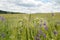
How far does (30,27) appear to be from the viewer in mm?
1036

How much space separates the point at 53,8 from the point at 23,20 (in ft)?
1.13

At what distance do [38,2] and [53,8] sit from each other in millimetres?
172

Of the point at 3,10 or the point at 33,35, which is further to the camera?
the point at 3,10

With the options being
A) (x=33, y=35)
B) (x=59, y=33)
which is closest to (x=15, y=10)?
(x=33, y=35)

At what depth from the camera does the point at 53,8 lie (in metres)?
1.11

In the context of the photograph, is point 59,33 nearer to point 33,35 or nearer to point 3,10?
point 33,35

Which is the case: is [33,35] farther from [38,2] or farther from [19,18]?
[38,2]

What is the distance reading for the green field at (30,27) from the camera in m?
1.04

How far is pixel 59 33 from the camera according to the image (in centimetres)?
104

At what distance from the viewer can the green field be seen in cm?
104

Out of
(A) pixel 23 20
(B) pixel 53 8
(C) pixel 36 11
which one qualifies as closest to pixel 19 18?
(A) pixel 23 20

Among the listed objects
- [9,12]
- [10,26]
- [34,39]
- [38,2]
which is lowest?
[34,39]

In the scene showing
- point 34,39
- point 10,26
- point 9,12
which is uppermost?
point 9,12

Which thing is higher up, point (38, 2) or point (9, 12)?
point (38, 2)
